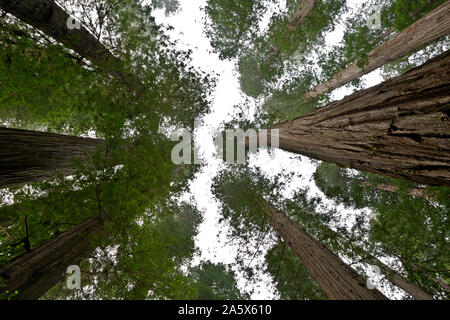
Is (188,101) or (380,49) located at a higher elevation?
(380,49)

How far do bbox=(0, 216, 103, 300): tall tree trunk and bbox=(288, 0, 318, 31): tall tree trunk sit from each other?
533 inches

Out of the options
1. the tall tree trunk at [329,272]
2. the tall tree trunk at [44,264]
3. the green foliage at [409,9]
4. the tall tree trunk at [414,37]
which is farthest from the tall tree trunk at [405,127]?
the green foliage at [409,9]

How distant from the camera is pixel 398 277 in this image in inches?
267

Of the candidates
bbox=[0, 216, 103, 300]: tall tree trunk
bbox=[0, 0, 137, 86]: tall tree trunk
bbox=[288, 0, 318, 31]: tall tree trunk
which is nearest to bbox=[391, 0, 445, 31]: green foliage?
bbox=[288, 0, 318, 31]: tall tree trunk

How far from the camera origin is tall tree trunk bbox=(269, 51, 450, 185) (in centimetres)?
148

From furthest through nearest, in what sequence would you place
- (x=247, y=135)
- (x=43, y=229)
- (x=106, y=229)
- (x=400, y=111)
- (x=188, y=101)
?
(x=247, y=135) < (x=188, y=101) < (x=106, y=229) < (x=43, y=229) < (x=400, y=111)

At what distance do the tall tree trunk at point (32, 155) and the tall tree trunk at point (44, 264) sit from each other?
1.36 metres

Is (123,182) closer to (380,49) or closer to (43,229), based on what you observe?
(43,229)

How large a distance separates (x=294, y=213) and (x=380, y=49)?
24.3ft

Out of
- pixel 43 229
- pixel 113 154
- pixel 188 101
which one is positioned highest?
pixel 188 101

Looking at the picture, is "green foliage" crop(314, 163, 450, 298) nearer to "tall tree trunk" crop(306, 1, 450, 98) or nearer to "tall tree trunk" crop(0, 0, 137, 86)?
"tall tree trunk" crop(306, 1, 450, 98)

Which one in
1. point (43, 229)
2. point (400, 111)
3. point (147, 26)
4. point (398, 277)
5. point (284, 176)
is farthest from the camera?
point (284, 176)

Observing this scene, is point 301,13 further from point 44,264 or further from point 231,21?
point 44,264
